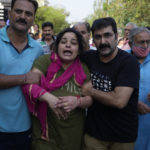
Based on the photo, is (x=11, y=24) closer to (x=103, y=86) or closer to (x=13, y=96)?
(x=13, y=96)

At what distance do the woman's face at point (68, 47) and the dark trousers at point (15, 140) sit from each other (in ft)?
3.37

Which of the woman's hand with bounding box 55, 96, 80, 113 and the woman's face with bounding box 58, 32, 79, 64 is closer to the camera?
the woman's hand with bounding box 55, 96, 80, 113

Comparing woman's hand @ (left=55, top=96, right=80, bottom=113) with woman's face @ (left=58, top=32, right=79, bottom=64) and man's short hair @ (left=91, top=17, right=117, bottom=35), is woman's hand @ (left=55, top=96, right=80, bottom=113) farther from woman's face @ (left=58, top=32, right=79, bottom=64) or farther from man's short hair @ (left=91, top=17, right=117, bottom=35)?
man's short hair @ (left=91, top=17, right=117, bottom=35)

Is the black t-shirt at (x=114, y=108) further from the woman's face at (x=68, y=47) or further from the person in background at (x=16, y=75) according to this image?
the person in background at (x=16, y=75)

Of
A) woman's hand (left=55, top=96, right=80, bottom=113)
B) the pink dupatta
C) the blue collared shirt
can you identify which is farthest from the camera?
the blue collared shirt

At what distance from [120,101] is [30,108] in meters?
1.00

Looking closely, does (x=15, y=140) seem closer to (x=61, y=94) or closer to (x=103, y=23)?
(x=61, y=94)

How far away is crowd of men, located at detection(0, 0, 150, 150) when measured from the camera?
7.30 feet

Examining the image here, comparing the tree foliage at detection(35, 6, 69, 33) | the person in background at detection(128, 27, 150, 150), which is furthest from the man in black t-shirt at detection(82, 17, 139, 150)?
the tree foliage at detection(35, 6, 69, 33)

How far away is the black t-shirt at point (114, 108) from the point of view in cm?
226

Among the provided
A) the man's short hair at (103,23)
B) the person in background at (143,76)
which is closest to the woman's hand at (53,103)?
the man's short hair at (103,23)

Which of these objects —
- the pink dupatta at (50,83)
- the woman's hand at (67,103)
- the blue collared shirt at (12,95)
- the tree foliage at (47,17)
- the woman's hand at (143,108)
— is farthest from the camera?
the tree foliage at (47,17)

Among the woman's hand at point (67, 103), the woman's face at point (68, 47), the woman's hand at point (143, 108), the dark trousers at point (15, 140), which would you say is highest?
the woman's face at point (68, 47)

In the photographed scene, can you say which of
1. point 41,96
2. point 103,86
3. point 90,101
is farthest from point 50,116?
point 103,86
